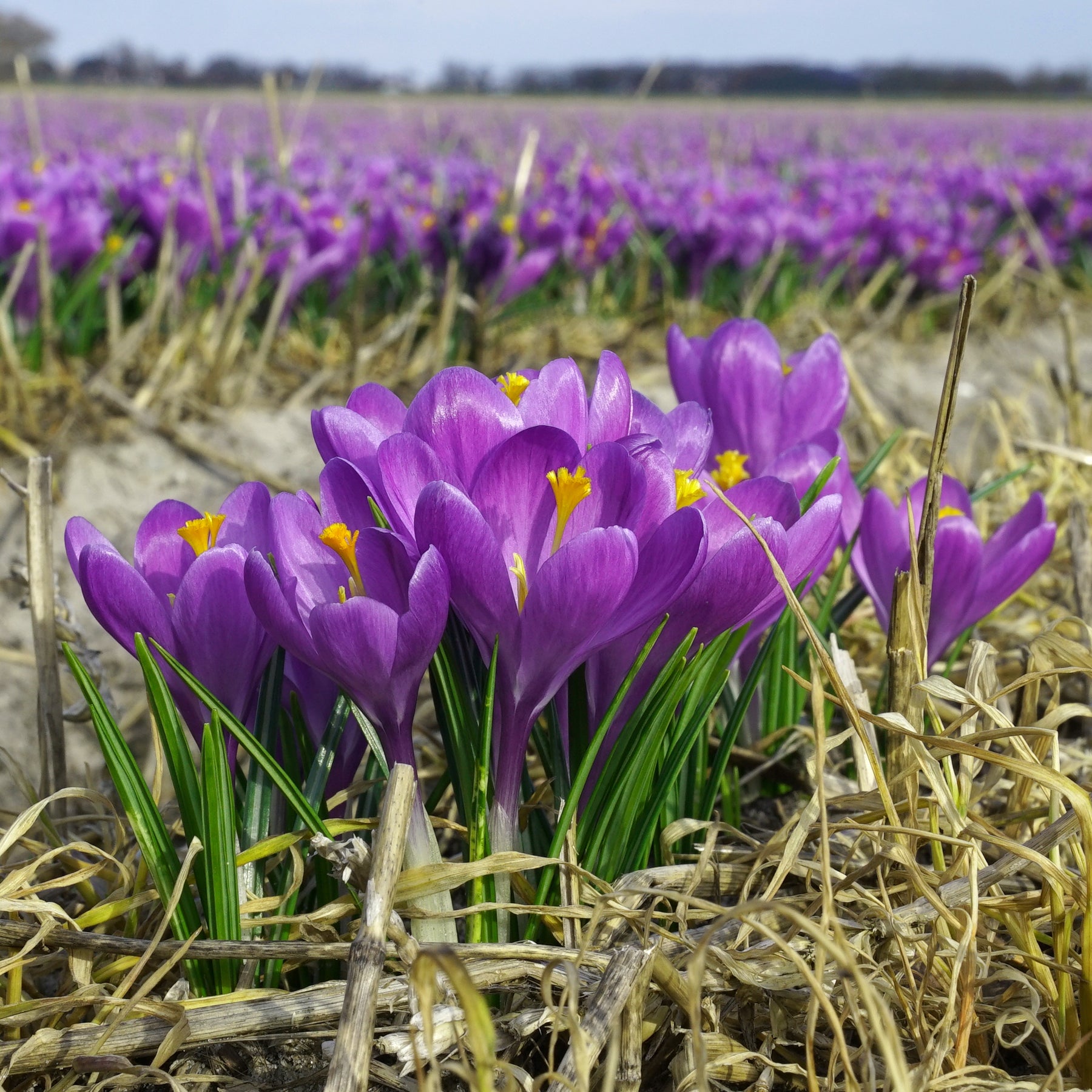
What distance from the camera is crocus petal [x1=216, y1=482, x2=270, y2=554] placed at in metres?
0.84

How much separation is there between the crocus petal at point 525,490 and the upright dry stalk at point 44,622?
0.53 m

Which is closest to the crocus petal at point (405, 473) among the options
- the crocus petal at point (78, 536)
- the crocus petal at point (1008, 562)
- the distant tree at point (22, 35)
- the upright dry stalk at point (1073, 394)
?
the crocus petal at point (78, 536)

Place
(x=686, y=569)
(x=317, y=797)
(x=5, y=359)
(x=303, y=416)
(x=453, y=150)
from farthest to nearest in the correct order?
1. (x=453, y=150)
2. (x=303, y=416)
3. (x=5, y=359)
4. (x=317, y=797)
5. (x=686, y=569)

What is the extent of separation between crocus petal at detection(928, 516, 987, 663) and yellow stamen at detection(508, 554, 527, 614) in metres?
0.45

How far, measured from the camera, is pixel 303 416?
3.34 meters

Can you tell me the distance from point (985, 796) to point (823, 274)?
4326 mm

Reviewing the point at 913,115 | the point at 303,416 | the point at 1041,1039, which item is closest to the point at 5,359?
the point at 303,416

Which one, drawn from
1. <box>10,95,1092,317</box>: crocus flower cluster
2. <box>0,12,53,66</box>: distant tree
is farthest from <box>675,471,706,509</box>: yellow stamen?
<box>0,12,53,66</box>: distant tree

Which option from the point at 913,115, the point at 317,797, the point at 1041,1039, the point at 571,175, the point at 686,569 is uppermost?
the point at 913,115

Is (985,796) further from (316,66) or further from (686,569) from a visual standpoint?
(316,66)

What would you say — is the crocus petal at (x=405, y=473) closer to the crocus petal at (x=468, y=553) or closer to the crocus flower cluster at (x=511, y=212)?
the crocus petal at (x=468, y=553)

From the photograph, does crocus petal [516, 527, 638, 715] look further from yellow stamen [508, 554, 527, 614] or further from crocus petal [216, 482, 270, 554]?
crocus petal [216, 482, 270, 554]

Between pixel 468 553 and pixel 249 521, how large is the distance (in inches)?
9.7

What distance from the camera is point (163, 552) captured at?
833mm
